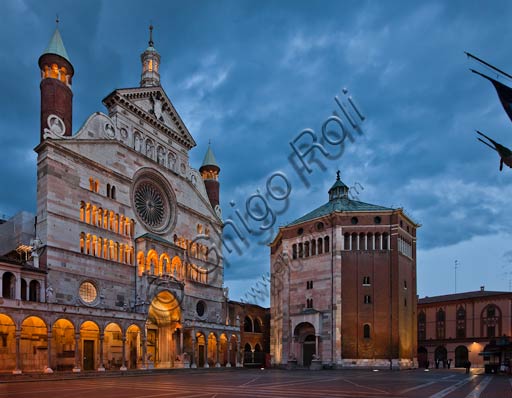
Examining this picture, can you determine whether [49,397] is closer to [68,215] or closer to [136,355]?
[68,215]

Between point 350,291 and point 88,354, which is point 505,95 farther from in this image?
point 350,291

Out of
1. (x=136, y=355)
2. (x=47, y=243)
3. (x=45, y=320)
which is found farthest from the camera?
(x=136, y=355)

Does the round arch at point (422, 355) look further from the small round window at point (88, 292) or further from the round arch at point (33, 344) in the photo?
the round arch at point (33, 344)

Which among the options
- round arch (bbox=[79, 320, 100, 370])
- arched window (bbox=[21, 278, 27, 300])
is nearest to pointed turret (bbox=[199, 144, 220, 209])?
round arch (bbox=[79, 320, 100, 370])

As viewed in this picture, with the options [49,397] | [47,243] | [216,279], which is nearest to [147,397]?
[49,397]

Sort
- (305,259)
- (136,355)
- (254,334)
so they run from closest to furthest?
(136,355) → (305,259) → (254,334)

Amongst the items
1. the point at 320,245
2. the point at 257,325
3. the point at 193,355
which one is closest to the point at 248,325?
the point at 257,325

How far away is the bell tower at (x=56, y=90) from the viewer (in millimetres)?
41094

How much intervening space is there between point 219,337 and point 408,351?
902 inches

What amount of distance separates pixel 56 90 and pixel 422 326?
2638 inches

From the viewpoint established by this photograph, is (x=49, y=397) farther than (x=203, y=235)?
No

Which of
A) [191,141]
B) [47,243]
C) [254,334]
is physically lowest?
[254,334]

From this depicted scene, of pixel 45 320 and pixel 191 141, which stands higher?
pixel 191 141

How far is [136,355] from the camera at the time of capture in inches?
1722
